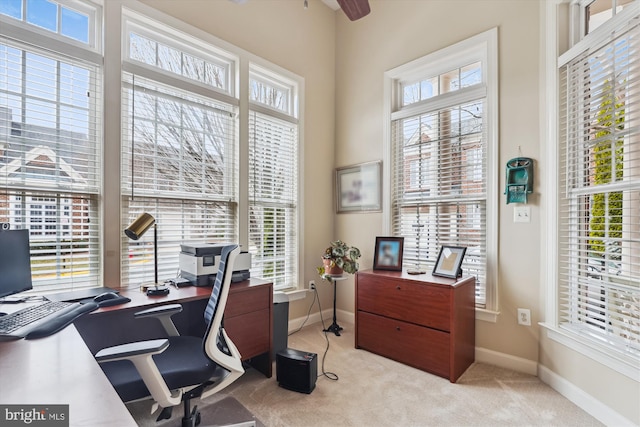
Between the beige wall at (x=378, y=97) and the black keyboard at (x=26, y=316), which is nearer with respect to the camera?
the black keyboard at (x=26, y=316)

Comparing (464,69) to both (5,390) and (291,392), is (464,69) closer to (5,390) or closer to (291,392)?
(291,392)

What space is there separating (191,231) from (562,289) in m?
2.74

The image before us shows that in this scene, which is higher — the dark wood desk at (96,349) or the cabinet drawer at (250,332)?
the dark wood desk at (96,349)

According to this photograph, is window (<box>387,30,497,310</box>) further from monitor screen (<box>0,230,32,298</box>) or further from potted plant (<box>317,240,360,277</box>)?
monitor screen (<box>0,230,32,298</box>)

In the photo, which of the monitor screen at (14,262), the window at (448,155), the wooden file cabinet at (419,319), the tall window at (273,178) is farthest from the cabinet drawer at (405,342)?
the monitor screen at (14,262)

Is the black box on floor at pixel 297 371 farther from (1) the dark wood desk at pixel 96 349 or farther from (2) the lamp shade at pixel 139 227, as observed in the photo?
(2) the lamp shade at pixel 139 227

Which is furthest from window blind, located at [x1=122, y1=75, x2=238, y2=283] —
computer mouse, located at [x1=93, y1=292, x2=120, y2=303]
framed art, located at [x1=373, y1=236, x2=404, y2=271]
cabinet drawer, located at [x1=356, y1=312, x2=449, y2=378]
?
cabinet drawer, located at [x1=356, y1=312, x2=449, y2=378]

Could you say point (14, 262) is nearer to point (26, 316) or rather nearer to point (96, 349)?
point (26, 316)

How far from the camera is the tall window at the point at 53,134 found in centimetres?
187

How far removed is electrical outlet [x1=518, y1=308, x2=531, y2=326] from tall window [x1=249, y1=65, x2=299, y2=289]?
199cm

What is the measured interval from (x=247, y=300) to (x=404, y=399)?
3.97 ft

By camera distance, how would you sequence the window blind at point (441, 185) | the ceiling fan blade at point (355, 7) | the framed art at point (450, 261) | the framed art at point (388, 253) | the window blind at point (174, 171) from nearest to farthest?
the ceiling fan blade at point (355, 7) → the window blind at point (174, 171) → the framed art at point (450, 261) → the window blind at point (441, 185) → the framed art at point (388, 253)

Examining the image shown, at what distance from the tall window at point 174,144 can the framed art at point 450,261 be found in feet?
5.74

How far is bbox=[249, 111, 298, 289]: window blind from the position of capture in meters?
3.04
